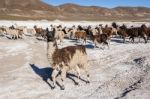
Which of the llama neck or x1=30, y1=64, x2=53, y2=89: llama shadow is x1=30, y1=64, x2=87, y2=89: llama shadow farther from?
the llama neck

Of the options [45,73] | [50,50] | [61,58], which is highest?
[50,50]

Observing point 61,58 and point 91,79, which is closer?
point 61,58

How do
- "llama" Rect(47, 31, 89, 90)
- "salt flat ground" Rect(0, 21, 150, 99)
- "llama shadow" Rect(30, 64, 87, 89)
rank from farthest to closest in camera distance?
"llama shadow" Rect(30, 64, 87, 89) → "llama" Rect(47, 31, 89, 90) → "salt flat ground" Rect(0, 21, 150, 99)

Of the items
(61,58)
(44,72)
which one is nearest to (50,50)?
(61,58)

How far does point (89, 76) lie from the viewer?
1434 cm

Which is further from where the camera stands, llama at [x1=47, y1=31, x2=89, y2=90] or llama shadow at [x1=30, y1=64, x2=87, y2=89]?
llama shadow at [x1=30, y1=64, x2=87, y2=89]

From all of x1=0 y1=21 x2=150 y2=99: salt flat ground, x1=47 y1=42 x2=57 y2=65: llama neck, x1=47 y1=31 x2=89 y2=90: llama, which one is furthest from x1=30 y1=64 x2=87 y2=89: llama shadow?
x1=47 y1=42 x2=57 y2=65: llama neck

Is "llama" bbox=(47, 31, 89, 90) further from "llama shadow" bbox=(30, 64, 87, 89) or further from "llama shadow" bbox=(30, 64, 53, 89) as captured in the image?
"llama shadow" bbox=(30, 64, 53, 89)

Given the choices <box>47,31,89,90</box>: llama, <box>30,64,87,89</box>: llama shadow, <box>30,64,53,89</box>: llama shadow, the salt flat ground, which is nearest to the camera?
the salt flat ground

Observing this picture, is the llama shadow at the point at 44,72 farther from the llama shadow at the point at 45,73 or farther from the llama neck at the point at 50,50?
the llama neck at the point at 50,50

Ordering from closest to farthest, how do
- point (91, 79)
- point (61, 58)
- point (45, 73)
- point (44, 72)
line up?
1. point (61, 58)
2. point (91, 79)
3. point (45, 73)
4. point (44, 72)

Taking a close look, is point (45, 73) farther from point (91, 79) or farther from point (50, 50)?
point (50, 50)

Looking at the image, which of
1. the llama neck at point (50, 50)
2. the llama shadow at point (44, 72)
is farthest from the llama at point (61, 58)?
the llama shadow at point (44, 72)

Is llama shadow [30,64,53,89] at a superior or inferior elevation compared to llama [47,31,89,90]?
inferior
